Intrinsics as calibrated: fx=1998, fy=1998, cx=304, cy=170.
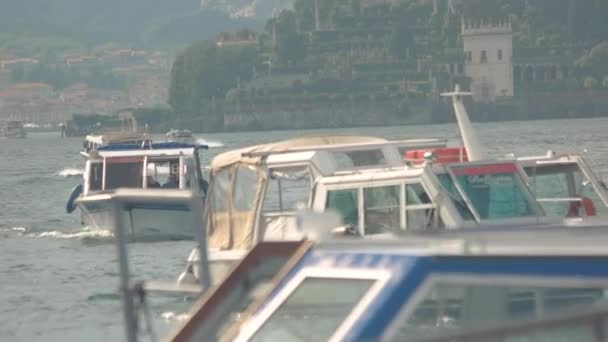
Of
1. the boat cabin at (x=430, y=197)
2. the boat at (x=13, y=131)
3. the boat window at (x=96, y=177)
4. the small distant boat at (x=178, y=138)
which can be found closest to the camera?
the boat cabin at (x=430, y=197)

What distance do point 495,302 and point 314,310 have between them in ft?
2.41

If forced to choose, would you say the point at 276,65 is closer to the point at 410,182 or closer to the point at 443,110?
the point at 443,110

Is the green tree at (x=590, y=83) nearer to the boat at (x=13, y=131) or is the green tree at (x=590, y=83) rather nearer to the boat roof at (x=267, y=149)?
the boat at (x=13, y=131)

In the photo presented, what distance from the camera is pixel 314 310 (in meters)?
5.26

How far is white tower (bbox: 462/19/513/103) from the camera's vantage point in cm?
15112

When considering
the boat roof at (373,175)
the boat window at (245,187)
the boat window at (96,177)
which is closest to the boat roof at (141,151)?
the boat window at (96,177)

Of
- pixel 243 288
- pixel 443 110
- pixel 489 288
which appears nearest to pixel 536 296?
pixel 489 288

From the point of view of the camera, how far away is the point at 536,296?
4699 mm

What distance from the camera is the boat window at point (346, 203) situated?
47.3ft

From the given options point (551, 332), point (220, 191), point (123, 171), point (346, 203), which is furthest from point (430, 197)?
point (123, 171)

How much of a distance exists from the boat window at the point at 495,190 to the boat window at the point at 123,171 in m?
13.2

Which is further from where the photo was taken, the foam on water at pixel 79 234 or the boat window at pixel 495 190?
the foam on water at pixel 79 234

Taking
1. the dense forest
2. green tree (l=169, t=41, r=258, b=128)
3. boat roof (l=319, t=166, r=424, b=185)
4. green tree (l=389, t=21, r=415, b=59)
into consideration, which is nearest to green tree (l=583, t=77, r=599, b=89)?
the dense forest

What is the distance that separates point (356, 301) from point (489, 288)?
1.55 ft
